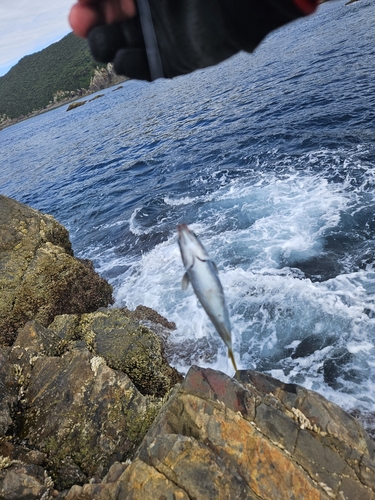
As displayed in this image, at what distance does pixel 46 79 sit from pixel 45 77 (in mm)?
2955

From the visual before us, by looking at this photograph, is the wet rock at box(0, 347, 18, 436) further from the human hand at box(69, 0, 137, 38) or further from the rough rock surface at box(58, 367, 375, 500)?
the human hand at box(69, 0, 137, 38)

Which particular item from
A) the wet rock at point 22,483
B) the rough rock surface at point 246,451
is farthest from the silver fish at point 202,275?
the wet rock at point 22,483

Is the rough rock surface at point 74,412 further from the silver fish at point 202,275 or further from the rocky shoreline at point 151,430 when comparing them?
the silver fish at point 202,275

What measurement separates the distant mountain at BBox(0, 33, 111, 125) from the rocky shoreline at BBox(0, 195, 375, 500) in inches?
7036

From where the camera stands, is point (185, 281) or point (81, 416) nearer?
point (185, 281)

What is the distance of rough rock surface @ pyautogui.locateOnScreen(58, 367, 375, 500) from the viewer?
4.30m

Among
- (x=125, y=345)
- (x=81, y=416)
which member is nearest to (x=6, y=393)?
(x=81, y=416)

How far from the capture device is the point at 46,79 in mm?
175750

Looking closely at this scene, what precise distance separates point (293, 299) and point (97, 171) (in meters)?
24.6

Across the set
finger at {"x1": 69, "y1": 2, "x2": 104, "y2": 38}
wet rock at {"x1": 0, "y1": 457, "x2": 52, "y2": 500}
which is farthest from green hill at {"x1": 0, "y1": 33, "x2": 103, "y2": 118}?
finger at {"x1": 69, "y1": 2, "x2": 104, "y2": 38}

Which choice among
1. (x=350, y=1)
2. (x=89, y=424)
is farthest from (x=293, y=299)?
(x=350, y=1)

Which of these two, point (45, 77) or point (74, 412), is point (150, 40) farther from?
point (45, 77)

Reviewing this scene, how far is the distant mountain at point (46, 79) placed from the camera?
162750mm

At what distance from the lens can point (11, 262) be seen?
10.2 m
